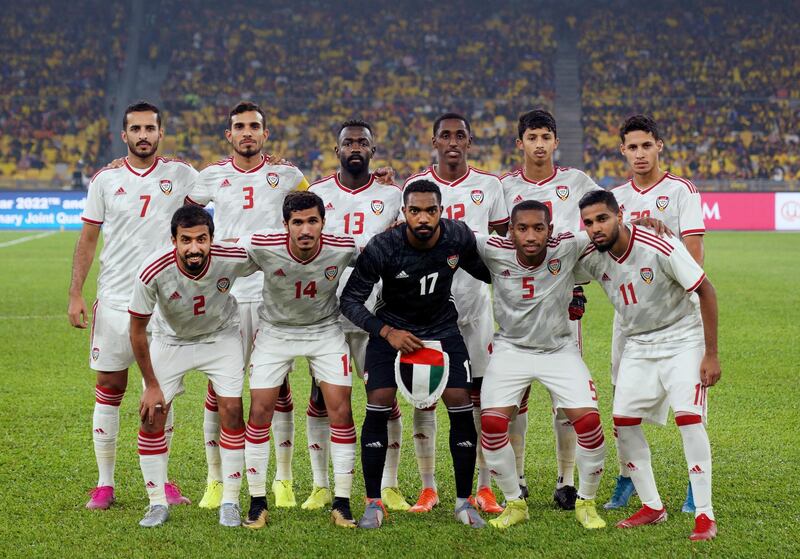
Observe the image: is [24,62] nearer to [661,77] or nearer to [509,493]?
[661,77]

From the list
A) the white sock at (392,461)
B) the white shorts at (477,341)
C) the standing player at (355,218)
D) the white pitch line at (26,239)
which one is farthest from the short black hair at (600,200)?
the white pitch line at (26,239)

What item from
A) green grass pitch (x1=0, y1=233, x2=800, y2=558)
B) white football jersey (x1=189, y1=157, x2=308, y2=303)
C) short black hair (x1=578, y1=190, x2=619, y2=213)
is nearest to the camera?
green grass pitch (x1=0, y1=233, x2=800, y2=558)

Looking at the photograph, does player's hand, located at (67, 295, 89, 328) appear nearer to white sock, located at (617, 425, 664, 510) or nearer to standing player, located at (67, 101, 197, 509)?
standing player, located at (67, 101, 197, 509)

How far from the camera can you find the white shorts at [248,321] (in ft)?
18.1

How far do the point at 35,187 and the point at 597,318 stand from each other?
18.7 m

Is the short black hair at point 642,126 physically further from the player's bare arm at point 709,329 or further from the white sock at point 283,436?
the white sock at point 283,436

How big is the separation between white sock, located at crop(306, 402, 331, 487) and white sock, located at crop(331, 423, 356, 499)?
0.41 meters

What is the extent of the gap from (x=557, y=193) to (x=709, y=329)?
53.3 inches

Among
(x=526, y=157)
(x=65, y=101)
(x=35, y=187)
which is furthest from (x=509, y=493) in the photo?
(x=65, y=101)

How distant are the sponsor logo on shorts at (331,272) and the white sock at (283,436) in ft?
2.73

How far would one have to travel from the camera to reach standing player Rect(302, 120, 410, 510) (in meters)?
5.34

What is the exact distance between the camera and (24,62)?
3597 centimetres

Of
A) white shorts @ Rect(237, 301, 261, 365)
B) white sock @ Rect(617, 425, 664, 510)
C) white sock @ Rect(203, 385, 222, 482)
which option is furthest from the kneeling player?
white sock @ Rect(203, 385, 222, 482)

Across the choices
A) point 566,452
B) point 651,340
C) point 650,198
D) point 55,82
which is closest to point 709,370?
point 651,340
